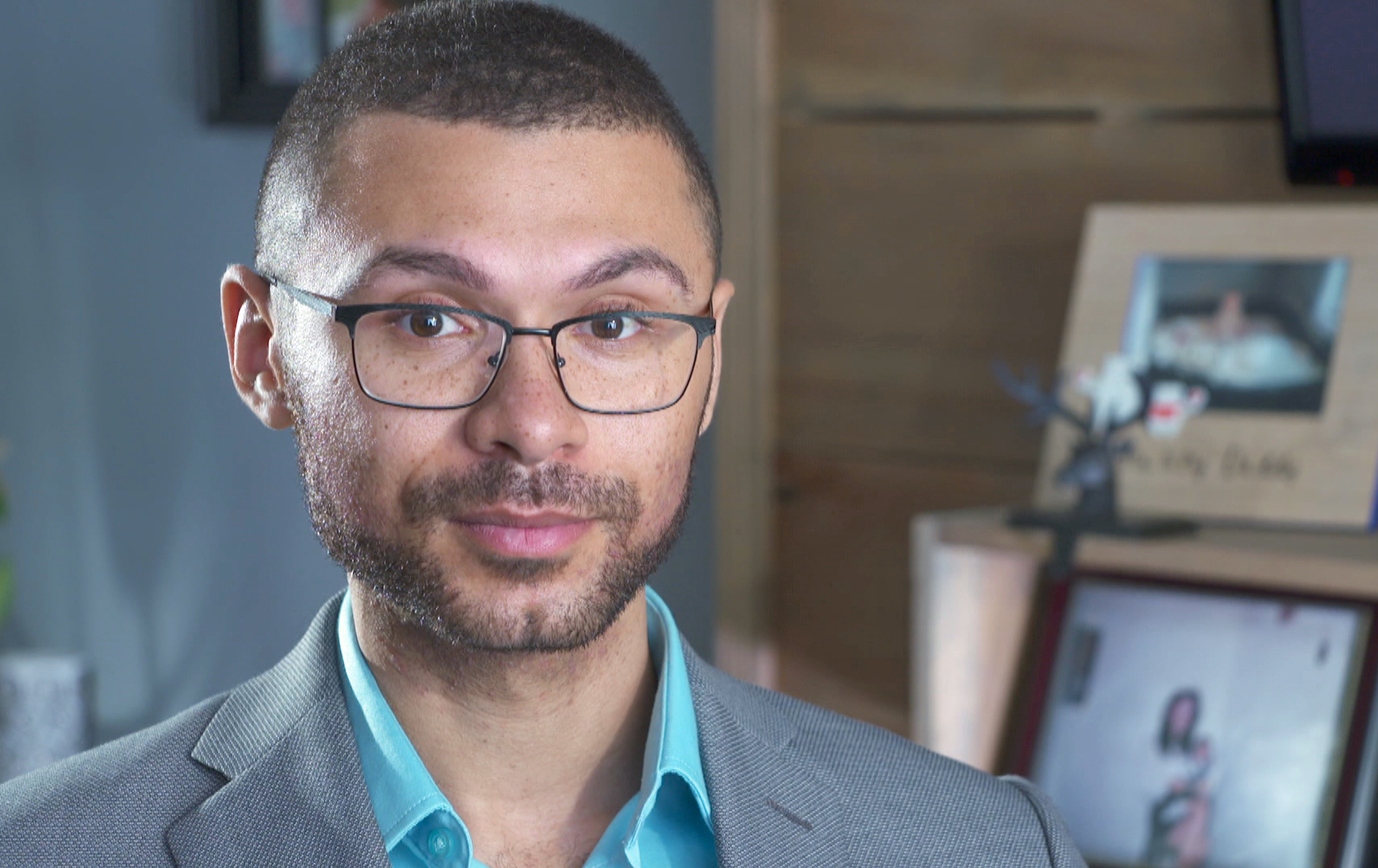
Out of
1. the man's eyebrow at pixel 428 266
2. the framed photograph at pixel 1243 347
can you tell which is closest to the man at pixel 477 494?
the man's eyebrow at pixel 428 266

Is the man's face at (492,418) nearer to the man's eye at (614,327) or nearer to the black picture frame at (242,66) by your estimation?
the man's eye at (614,327)

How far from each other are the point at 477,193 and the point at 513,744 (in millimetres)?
305

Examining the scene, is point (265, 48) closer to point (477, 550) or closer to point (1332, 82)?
point (1332, 82)

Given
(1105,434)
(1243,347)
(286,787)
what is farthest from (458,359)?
(1243,347)

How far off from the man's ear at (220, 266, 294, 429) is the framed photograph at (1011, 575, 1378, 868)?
910mm

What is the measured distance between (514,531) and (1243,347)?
0.95 metres

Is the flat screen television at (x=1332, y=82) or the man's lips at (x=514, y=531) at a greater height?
the flat screen television at (x=1332, y=82)

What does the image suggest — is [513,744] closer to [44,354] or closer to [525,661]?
[525,661]

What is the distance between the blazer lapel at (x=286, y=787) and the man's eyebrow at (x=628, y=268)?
277 mm

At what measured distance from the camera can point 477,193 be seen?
0.82 m

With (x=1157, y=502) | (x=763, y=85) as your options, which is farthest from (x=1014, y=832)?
(x=763, y=85)

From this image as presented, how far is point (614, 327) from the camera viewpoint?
2.80 ft

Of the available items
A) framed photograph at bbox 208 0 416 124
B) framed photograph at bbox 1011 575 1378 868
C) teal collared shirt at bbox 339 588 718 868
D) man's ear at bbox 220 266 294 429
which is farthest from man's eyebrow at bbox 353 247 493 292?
framed photograph at bbox 208 0 416 124

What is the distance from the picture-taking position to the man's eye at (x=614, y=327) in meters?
0.84
